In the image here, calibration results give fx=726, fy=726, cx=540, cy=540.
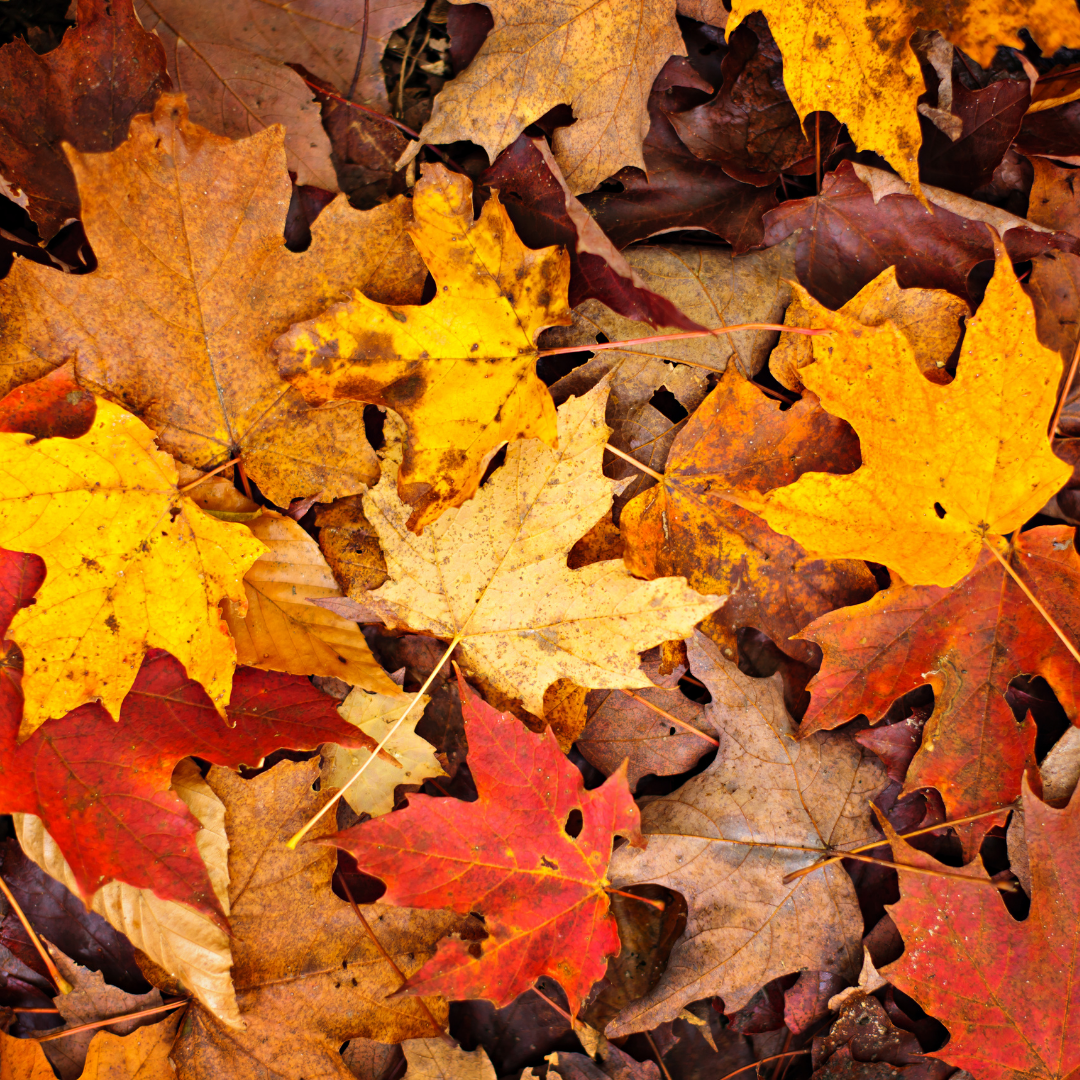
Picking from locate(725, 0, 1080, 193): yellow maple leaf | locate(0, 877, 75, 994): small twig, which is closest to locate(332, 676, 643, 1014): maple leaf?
locate(0, 877, 75, 994): small twig

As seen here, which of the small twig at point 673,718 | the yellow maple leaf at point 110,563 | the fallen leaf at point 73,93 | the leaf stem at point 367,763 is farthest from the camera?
the small twig at point 673,718

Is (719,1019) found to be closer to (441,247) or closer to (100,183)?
(441,247)

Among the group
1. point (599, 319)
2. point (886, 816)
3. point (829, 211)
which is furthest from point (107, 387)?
point (886, 816)

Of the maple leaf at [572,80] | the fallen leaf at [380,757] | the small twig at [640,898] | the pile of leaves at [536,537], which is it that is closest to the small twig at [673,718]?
the pile of leaves at [536,537]

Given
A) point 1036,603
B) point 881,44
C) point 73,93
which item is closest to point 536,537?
point 1036,603

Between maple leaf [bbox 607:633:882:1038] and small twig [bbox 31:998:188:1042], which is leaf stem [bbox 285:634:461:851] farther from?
maple leaf [bbox 607:633:882:1038]

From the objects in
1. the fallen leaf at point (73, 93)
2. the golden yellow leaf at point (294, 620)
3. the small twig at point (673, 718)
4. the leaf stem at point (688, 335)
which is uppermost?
the fallen leaf at point (73, 93)

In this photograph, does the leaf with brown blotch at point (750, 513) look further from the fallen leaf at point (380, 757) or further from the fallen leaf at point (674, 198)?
the fallen leaf at point (380, 757)

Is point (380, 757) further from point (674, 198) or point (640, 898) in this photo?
point (674, 198)

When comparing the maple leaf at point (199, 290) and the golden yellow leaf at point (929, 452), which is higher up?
the maple leaf at point (199, 290)
